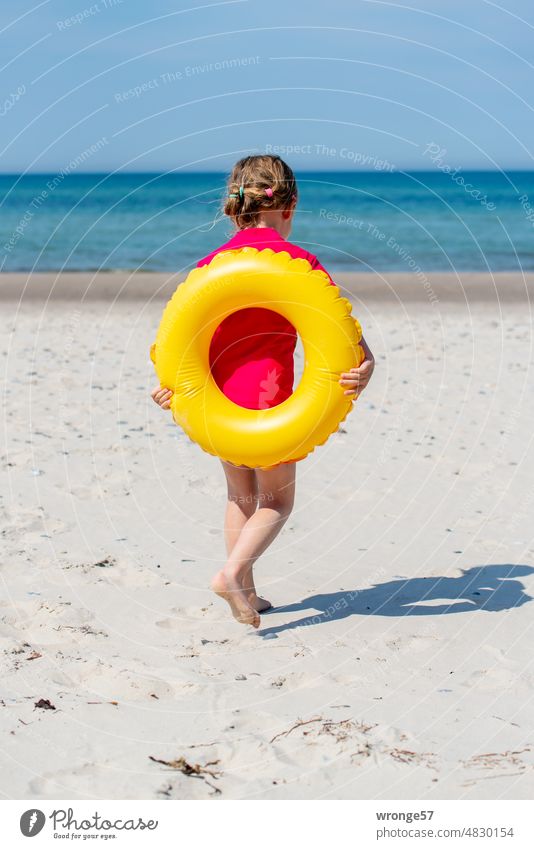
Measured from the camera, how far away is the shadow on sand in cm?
382

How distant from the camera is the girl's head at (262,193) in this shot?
11.2 feet

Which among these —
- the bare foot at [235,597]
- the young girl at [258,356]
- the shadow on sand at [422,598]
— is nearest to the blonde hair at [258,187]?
the young girl at [258,356]

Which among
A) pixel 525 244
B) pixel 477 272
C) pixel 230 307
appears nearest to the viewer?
pixel 230 307

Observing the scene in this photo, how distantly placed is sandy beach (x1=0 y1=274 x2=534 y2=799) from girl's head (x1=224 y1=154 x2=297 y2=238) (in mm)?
1523

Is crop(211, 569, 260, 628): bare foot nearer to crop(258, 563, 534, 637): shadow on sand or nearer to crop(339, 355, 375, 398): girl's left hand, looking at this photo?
crop(258, 563, 534, 637): shadow on sand

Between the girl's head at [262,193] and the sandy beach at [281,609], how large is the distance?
1523mm

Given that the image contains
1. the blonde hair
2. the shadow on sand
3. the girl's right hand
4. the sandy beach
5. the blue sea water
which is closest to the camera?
the sandy beach

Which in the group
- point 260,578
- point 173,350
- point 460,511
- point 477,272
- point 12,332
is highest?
point 477,272

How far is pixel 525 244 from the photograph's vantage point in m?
22.5

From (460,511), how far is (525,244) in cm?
1890

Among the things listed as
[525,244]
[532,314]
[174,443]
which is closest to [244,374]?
[174,443]

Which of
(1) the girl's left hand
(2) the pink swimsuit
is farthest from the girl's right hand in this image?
(1) the girl's left hand

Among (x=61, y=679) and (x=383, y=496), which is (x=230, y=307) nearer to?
(x=61, y=679)

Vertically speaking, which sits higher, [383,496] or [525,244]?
[525,244]
